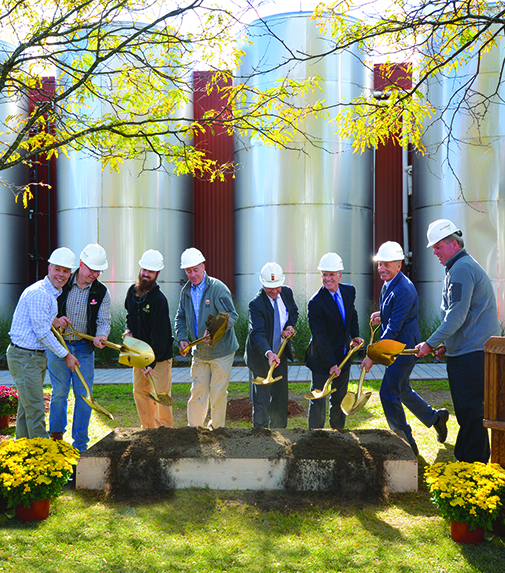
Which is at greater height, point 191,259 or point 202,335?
point 191,259

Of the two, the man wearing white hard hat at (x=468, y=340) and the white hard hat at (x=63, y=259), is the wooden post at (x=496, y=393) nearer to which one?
the man wearing white hard hat at (x=468, y=340)

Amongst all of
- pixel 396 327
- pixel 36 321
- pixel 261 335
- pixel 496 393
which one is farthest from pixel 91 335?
pixel 496 393

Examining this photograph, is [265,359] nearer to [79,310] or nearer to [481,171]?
[79,310]

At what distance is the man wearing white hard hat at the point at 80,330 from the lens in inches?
194

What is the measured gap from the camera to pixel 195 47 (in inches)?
226

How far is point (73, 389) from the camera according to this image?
4910 millimetres

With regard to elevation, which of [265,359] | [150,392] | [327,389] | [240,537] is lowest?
[240,537]

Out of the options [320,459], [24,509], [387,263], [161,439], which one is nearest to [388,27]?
[387,263]

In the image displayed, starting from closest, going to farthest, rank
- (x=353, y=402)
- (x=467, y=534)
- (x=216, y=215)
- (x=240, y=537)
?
(x=467, y=534) → (x=240, y=537) → (x=353, y=402) → (x=216, y=215)

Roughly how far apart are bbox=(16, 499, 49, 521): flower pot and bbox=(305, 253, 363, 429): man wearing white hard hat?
8.70 feet

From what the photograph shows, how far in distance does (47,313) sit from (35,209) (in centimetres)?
1018

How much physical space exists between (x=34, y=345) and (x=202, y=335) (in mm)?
1621

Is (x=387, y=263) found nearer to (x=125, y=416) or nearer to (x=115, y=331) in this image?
(x=125, y=416)

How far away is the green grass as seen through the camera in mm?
3061
